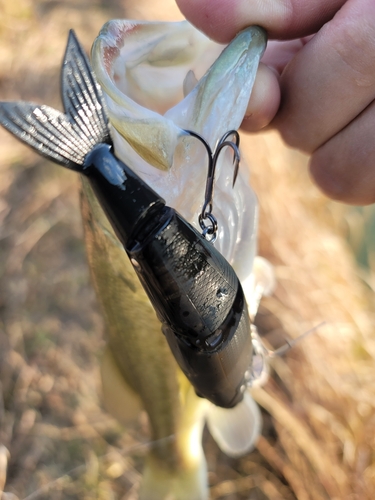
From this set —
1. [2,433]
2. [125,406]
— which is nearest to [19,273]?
[2,433]

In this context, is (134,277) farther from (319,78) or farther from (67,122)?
(319,78)

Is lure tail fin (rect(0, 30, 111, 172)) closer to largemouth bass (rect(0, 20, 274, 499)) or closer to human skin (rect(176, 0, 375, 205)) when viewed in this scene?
largemouth bass (rect(0, 20, 274, 499))

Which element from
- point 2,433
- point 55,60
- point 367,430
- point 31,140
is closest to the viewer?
point 31,140

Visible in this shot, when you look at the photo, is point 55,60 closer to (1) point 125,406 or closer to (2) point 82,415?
(2) point 82,415

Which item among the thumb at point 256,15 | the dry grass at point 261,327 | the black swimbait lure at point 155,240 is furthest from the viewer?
the dry grass at point 261,327

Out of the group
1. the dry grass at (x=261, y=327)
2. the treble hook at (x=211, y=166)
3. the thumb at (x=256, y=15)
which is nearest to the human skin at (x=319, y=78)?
the thumb at (x=256, y=15)

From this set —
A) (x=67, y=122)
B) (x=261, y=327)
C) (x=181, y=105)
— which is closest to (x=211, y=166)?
(x=181, y=105)

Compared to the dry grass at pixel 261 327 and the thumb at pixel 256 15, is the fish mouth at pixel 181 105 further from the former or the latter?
the dry grass at pixel 261 327
